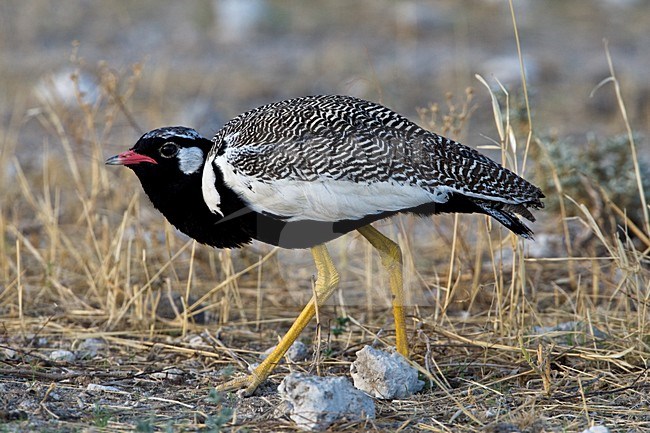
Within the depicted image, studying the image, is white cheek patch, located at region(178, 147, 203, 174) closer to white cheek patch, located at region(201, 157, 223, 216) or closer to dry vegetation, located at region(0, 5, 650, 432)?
white cheek patch, located at region(201, 157, 223, 216)

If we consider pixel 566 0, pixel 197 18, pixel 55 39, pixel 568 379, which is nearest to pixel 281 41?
pixel 197 18

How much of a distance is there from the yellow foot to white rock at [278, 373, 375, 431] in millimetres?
370

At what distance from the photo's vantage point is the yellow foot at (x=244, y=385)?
11.6 ft

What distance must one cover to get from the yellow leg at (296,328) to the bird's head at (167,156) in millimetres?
560

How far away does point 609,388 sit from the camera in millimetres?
3596

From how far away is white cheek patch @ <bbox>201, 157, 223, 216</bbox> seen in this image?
3.66 metres

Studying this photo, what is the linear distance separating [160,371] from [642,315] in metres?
1.84

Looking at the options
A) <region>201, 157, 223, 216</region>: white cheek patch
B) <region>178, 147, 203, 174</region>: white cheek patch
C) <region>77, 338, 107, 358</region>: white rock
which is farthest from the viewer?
<region>77, 338, 107, 358</region>: white rock

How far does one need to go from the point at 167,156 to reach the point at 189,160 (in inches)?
3.3

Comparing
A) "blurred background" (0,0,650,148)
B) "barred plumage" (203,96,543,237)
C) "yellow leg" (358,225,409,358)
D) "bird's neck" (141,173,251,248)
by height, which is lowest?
"yellow leg" (358,225,409,358)

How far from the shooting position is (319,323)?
11.3 ft

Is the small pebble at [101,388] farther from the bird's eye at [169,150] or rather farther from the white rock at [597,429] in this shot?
the white rock at [597,429]

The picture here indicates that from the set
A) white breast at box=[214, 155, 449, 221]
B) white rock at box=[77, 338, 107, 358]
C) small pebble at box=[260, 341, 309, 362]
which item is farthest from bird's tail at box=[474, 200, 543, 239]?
white rock at box=[77, 338, 107, 358]

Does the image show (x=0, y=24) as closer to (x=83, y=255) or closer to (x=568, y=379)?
(x=83, y=255)
